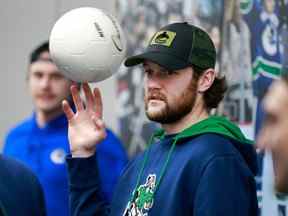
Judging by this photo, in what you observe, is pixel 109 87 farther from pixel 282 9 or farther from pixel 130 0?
pixel 282 9

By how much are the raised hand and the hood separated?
361mm

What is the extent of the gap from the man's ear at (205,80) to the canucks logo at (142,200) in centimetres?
41

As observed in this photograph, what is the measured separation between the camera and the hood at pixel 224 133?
119 inches

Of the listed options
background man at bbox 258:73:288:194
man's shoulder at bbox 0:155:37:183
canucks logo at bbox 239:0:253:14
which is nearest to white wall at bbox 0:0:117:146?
canucks logo at bbox 239:0:253:14

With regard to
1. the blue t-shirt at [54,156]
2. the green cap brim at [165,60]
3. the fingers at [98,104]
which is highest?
the green cap brim at [165,60]

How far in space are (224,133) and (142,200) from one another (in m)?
0.40

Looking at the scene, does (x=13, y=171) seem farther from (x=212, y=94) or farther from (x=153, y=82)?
(x=212, y=94)

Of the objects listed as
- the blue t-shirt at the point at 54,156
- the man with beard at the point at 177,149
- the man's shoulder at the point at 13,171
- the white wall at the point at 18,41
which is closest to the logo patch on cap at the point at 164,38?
the man with beard at the point at 177,149

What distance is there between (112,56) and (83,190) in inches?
22.1

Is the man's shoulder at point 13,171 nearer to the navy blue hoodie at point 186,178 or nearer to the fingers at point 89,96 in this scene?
the navy blue hoodie at point 186,178

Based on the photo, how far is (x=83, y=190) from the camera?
3314 millimetres

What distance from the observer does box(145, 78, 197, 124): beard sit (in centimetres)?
310

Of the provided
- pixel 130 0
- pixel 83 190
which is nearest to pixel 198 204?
pixel 83 190

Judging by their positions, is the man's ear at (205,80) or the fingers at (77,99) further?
the fingers at (77,99)
